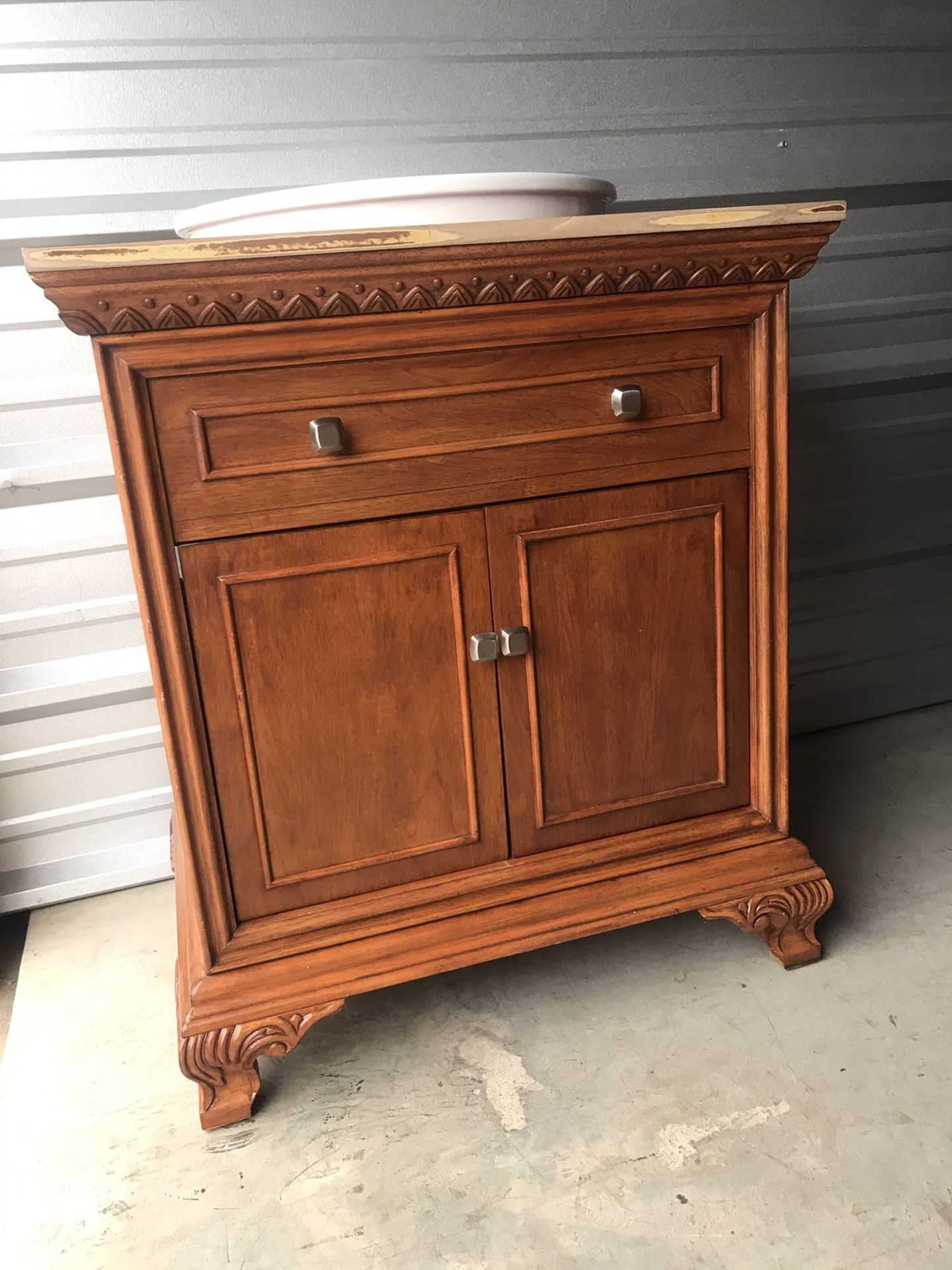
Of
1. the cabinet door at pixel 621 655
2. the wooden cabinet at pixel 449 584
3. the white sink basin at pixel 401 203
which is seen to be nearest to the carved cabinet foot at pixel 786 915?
the wooden cabinet at pixel 449 584

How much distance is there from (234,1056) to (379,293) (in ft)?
3.38

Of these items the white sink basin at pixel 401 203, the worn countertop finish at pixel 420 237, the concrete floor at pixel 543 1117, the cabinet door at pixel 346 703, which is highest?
the white sink basin at pixel 401 203

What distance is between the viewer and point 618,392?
1.36 metres

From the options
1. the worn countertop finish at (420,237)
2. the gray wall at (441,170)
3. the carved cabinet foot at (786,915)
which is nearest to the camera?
the worn countertop finish at (420,237)

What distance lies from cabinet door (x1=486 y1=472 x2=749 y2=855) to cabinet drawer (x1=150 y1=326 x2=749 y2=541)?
0.07 metres

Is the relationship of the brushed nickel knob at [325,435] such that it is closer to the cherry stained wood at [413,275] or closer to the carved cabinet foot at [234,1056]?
the cherry stained wood at [413,275]

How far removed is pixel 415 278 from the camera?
4.02 ft

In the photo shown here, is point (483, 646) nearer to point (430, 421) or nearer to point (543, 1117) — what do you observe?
point (430, 421)

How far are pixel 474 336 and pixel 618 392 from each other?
0.21m

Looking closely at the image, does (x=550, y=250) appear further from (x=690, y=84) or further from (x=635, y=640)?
(x=690, y=84)

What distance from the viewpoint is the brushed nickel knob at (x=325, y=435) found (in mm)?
1247

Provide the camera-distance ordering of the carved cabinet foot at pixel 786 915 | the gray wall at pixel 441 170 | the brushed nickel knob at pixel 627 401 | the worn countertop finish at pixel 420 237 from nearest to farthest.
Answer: the worn countertop finish at pixel 420 237 → the brushed nickel knob at pixel 627 401 → the carved cabinet foot at pixel 786 915 → the gray wall at pixel 441 170

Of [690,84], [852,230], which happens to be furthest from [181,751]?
[852,230]

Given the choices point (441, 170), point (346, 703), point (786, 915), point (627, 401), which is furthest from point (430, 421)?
point (786, 915)
